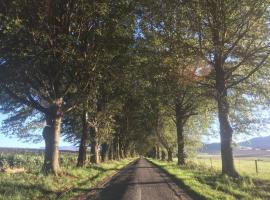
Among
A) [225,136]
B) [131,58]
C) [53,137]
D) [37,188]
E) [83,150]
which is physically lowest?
[37,188]

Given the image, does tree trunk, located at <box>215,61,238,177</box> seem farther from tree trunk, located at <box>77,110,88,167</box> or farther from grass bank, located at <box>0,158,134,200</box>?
tree trunk, located at <box>77,110,88,167</box>

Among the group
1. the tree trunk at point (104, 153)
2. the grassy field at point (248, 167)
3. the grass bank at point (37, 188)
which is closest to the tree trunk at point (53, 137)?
the grass bank at point (37, 188)

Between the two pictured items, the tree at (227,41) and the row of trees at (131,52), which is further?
the tree at (227,41)

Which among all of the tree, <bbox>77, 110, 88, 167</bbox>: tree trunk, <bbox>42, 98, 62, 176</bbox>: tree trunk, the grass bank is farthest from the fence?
the grass bank

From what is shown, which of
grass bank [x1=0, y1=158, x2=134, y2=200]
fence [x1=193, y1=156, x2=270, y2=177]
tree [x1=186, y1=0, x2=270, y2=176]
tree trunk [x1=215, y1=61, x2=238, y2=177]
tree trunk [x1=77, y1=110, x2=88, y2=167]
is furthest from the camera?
fence [x1=193, y1=156, x2=270, y2=177]

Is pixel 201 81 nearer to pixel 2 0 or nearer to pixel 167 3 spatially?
pixel 167 3

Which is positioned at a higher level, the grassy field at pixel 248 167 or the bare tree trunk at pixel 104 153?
the bare tree trunk at pixel 104 153

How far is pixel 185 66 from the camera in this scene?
29547mm

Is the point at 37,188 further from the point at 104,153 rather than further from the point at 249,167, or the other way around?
the point at 249,167

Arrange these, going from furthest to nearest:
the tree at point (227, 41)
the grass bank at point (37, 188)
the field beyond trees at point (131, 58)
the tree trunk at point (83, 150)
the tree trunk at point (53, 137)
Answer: the tree trunk at point (83, 150), the tree trunk at point (53, 137), the tree at point (227, 41), the field beyond trees at point (131, 58), the grass bank at point (37, 188)

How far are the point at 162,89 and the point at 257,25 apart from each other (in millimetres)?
10898

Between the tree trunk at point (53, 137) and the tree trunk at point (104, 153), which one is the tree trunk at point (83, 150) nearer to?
the tree trunk at point (53, 137)

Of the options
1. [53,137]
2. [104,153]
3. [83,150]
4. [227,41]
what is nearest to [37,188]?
[53,137]

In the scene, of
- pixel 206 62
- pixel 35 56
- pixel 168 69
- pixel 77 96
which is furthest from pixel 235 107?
pixel 35 56
